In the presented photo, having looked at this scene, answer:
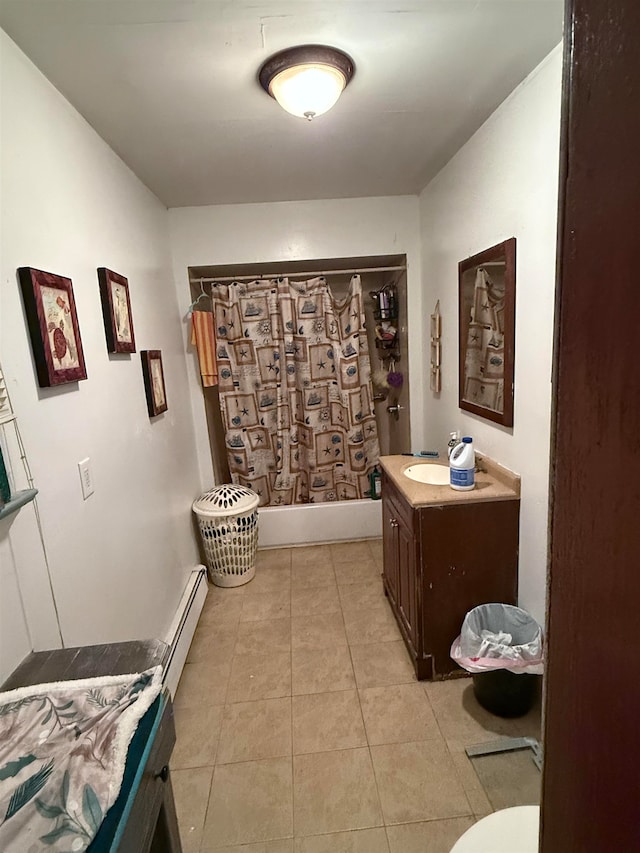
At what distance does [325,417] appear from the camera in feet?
10.4

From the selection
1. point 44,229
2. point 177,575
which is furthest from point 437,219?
point 177,575

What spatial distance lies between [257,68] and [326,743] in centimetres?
236

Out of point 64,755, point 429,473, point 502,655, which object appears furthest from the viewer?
point 429,473

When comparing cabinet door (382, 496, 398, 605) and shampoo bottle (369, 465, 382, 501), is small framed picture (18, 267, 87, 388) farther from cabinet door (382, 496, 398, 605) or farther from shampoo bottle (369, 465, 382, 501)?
shampoo bottle (369, 465, 382, 501)

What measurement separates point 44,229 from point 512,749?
232cm

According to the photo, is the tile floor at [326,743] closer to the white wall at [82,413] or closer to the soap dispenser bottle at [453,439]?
the white wall at [82,413]

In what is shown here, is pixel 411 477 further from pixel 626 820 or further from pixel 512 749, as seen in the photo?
pixel 626 820

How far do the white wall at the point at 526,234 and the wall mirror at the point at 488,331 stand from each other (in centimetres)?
4

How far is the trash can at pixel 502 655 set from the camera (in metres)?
1.54

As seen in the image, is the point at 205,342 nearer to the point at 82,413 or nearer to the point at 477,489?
the point at 82,413

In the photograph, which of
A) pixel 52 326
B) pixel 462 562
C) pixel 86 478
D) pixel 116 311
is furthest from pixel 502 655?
pixel 116 311

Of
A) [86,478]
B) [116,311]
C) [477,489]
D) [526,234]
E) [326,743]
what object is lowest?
[326,743]

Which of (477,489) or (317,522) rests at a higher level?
(477,489)

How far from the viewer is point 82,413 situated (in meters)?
1.41
